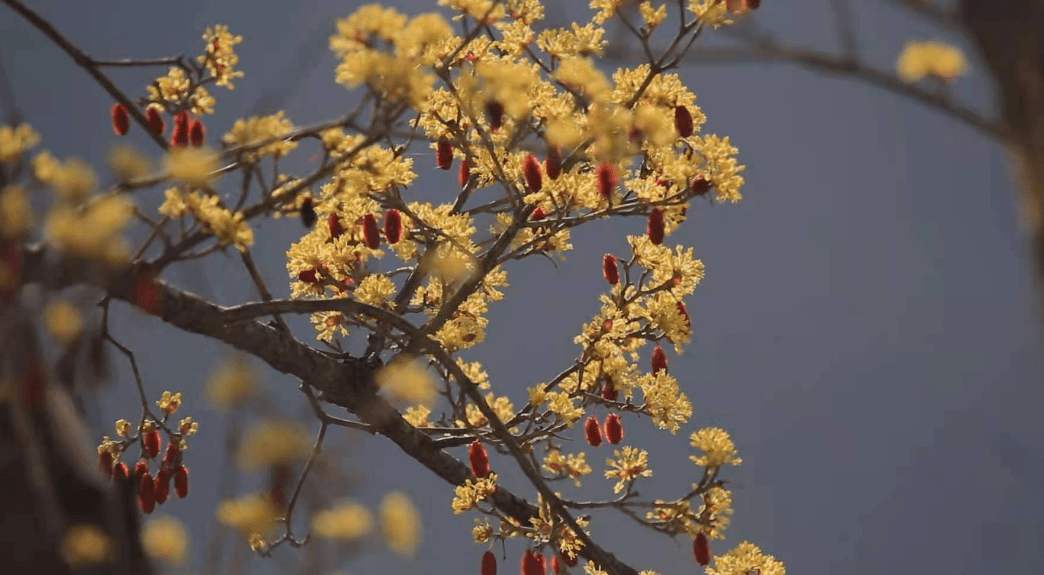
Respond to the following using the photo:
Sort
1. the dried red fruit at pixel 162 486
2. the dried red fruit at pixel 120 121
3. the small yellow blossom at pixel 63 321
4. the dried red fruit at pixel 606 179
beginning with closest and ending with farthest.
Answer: the small yellow blossom at pixel 63 321 < the dried red fruit at pixel 606 179 < the dried red fruit at pixel 120 121 < the dried red fruit at pixel 162 486

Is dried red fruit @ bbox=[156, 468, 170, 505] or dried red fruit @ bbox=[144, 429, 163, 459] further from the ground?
dried red fruit @ bbox=[144, 429, 163, 459]

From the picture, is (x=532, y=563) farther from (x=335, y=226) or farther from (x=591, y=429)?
(x=335, y=226)

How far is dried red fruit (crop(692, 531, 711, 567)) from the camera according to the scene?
5.76 ft

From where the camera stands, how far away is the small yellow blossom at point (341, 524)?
768 mm

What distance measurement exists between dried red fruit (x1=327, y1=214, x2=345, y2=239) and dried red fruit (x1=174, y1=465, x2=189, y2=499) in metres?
0.51

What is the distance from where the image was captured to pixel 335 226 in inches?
77.5

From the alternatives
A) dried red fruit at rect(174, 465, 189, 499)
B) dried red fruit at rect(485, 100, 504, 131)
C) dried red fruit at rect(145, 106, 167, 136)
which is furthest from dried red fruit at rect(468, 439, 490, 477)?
dried red fruit at rect(145, 106, 167, 136)

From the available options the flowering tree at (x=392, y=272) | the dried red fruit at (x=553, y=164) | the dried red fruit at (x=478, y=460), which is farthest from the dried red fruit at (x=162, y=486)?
the dried red fruit at (x=553, y=164)

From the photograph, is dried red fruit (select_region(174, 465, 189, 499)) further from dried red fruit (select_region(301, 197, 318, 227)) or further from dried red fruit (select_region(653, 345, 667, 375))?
dried red fruit (select_region(653, 345, 667, 375))

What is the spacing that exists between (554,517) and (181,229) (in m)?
0.74

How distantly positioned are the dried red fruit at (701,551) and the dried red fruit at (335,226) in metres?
0.88

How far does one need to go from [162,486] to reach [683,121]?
108 cm

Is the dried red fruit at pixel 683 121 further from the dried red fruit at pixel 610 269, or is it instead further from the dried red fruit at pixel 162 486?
the dried red fruit at pixel 162 486

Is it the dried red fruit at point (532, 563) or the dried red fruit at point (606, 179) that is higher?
the dried red fruit at point (606, 179)
